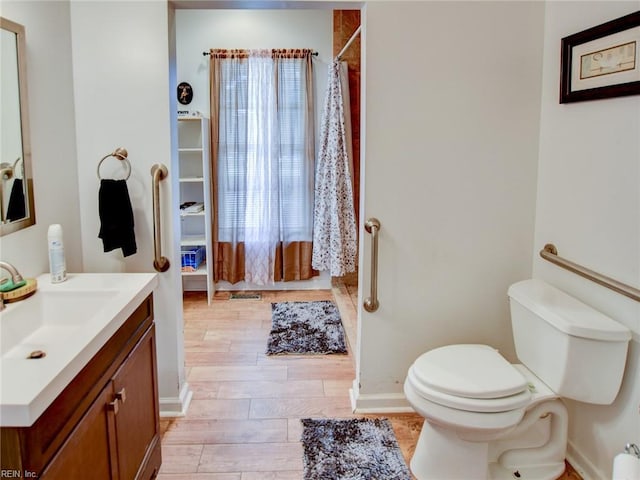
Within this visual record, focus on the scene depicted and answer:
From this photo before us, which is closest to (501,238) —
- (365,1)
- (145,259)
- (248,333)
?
(365,1)

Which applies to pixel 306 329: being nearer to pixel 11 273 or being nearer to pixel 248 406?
pixel 248 406

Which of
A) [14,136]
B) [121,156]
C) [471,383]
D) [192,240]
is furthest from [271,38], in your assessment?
[471,383]

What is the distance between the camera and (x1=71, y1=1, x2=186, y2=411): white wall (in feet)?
7.46

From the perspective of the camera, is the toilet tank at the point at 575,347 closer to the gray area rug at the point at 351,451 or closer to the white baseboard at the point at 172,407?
the gray area rug at the point at 351,451

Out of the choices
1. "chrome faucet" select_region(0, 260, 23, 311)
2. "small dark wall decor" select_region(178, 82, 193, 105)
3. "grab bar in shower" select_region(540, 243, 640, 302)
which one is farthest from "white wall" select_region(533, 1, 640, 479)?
"small dark wall decor" select_region(178, 82, 193, 105)

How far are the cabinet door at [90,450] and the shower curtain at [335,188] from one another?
2.69m

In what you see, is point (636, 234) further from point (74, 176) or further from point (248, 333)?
point (248, 333)

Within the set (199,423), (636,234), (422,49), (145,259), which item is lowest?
(199,423)

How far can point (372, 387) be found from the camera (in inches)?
103

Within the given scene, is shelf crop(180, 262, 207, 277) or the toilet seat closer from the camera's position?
the toilet seat

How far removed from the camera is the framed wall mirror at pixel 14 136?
69.5 inches

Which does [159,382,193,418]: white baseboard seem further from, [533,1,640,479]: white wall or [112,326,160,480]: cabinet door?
[533,1,640,479]: white wall

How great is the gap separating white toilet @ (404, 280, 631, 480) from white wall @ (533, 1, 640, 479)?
0.26 ft

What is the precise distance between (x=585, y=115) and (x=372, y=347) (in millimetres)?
1363
